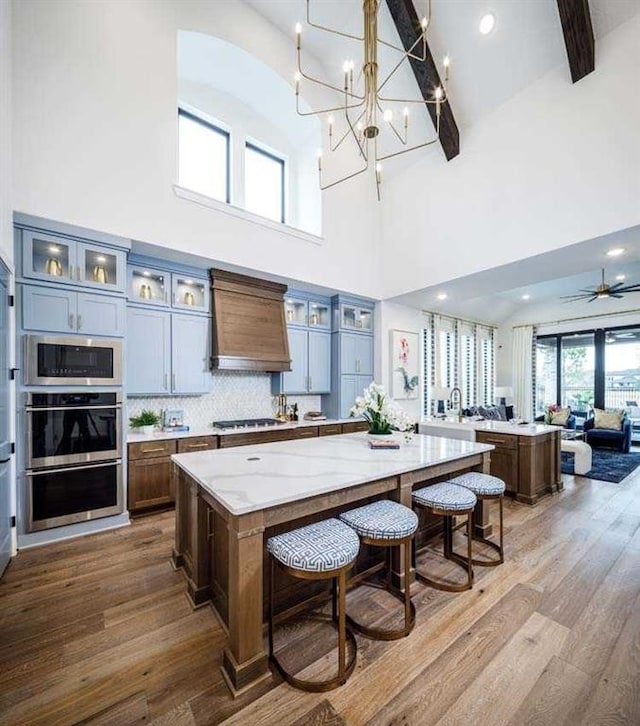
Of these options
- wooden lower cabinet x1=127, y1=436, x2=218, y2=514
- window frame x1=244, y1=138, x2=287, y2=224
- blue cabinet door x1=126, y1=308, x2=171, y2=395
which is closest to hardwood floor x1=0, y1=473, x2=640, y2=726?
wooden lower cabinet x1=127, y1=436, x2=218, y2=514

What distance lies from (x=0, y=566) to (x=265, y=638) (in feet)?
6.83

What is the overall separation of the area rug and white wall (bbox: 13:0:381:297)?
221 inches

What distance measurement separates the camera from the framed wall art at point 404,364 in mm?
5941

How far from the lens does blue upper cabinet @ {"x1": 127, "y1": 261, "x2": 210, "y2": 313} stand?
384cm

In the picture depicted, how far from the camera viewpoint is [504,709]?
4.76 feet

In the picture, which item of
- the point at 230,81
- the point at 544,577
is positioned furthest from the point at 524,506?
the point at 230,81

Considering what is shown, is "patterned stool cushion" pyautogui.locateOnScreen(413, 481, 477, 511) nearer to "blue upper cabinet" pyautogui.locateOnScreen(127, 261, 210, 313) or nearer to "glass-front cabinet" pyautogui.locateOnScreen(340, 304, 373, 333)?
"blue upper cabinet" pyautogui.locateOnScreen(127, 261, 210, 313)

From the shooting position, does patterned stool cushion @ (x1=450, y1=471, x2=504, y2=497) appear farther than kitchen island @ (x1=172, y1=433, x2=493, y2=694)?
Yes

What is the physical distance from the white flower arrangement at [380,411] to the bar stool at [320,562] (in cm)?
132

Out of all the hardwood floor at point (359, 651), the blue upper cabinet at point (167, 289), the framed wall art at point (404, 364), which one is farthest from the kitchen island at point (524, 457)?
the blue upper cabinet at point (167, 289)

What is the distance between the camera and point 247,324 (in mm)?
4562

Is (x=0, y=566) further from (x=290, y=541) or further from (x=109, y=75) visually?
(x=109, y=75)

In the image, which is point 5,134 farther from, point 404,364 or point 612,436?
point 612,436

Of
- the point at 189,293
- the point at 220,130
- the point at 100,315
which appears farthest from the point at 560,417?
the point at 100,315
